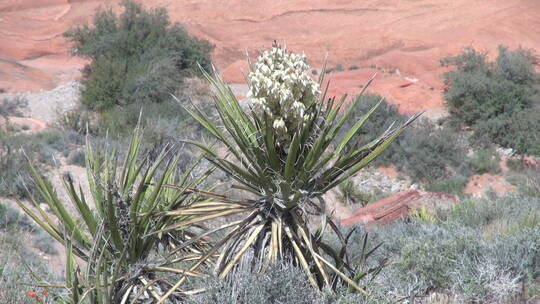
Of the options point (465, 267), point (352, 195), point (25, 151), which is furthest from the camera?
point (352, 195)

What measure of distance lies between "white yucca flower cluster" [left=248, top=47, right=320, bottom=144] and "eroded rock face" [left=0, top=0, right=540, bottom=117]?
19.1 m

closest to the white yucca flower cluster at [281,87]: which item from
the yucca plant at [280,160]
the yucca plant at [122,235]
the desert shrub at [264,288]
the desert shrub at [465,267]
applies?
the yucca plant at [280,160]

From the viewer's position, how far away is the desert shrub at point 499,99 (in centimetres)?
1897

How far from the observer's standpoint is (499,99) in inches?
798

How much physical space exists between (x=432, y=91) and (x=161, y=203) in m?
19.4

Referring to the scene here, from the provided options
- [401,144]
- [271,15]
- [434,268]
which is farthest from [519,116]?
[271,15]

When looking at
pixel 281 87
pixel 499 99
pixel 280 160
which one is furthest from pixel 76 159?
pixel 499 99

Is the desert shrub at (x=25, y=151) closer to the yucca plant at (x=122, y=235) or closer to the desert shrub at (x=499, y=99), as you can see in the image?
the yucca plant at (x=122, y=235)

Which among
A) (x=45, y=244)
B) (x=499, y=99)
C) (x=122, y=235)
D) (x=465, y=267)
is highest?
(x=122, y=235)

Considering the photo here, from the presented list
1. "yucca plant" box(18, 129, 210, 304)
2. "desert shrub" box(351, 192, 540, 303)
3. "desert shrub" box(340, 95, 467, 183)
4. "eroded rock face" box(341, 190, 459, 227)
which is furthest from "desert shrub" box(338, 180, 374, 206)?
"yucca plant" box(18, 129, 210, 304)

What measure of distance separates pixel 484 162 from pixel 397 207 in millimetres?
7650

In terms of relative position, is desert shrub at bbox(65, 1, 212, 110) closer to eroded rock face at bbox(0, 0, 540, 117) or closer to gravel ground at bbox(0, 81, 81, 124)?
gravel ground at bbox(0, 81, 81, 124)

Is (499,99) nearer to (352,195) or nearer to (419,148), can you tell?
(419,148)

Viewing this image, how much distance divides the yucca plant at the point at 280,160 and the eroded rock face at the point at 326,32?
745 inches
